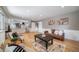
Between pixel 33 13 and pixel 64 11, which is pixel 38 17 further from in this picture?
pixel 64 11

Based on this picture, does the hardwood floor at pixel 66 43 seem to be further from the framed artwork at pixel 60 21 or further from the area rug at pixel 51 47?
the framed artwork at pixel 60 21

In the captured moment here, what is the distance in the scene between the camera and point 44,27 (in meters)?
1.89

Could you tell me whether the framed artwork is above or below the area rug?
above

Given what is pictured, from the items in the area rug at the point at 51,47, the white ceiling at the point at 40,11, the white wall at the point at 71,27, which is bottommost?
the area rug at the point at 51,47

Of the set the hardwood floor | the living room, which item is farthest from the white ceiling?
the hardwood floor

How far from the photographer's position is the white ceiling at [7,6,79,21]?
73.1 inches

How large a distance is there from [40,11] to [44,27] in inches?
10.8

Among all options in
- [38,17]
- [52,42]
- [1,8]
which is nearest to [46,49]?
[52,42]

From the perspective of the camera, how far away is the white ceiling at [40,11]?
1.86m

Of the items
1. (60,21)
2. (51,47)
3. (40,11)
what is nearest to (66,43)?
(51,47)

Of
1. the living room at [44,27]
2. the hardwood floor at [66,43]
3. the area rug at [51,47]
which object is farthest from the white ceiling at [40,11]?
the area rug at [51,47]

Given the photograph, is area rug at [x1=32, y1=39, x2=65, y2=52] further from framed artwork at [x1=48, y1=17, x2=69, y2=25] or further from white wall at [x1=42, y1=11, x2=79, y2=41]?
framed artwork at [x1=48, y1=17, x2=69, y2=25]

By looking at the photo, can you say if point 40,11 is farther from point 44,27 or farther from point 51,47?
point 51,47

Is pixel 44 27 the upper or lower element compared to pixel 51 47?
upper
